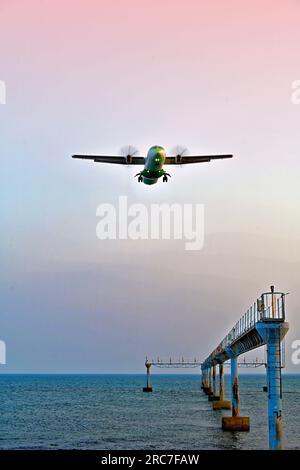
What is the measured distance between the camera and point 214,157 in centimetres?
6831

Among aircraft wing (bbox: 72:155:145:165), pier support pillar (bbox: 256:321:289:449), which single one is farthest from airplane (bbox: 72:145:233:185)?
pier support pillar (bbox: 256:321:289:449)

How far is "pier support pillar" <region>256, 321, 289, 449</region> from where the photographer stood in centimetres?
3366

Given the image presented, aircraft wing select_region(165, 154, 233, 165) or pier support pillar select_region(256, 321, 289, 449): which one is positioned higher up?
aircraft wing select_region(165, 154, 233, 165)

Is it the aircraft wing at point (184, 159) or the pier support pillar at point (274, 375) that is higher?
the aircraft wing at point (184, 159)

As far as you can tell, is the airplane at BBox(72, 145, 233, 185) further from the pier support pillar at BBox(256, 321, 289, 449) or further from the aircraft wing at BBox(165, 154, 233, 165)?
the pier support pillar at BBox(256, 321, 289, 449)

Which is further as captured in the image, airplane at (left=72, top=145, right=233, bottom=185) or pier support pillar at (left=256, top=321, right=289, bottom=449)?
airplane at (left=72, top=145, right=233, bottom=185)

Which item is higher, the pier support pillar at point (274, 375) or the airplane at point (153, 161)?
the airplane at point (153, 161)

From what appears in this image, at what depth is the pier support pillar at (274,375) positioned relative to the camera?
3366 cm

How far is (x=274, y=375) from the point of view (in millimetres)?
33906

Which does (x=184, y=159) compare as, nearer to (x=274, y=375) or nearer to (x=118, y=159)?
(x=118, y=159)

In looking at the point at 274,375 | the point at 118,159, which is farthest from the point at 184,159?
the point at 274,375

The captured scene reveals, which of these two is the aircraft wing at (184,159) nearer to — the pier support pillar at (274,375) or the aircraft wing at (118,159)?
the aircraft wing at (118,159)

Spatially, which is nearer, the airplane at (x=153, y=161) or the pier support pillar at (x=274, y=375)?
the pier support pillar at (x=274, y=375)

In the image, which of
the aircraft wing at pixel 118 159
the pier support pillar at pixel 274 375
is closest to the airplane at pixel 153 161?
the aircraft wing at pixel 118 159
